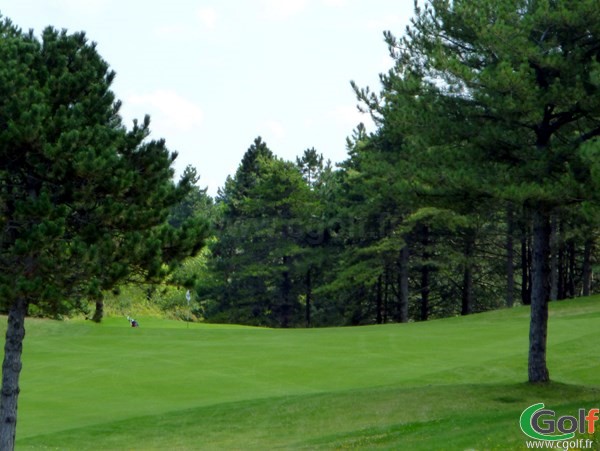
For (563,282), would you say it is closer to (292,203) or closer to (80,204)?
(292,203)

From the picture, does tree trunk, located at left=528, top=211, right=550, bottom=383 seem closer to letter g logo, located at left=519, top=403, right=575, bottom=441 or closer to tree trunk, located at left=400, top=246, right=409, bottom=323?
letter g logo, located at left=519, top=403, right=575, bottom=441

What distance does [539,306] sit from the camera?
2011 centimetres

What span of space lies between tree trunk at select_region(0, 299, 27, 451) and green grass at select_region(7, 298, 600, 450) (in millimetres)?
1879

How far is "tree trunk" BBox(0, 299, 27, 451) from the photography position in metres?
15.8

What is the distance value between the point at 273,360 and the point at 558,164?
41.5 feet

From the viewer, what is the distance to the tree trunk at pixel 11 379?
1575cm

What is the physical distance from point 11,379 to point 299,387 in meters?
9.47

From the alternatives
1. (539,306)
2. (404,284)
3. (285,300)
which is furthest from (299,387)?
(285,300)

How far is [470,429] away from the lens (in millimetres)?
14508

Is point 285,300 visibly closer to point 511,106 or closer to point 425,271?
point 425,271

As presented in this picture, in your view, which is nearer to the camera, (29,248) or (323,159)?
(29,248)

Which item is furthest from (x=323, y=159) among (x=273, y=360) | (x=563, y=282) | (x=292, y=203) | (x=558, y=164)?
(x=558, y=164)

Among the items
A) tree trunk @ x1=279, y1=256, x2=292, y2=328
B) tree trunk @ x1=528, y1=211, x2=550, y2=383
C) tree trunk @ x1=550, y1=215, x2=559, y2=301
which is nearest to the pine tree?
tree trunk @ x1=528, y1=211, x2=550, y2=383

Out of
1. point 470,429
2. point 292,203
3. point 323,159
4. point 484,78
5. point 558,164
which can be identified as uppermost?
point 323,159
